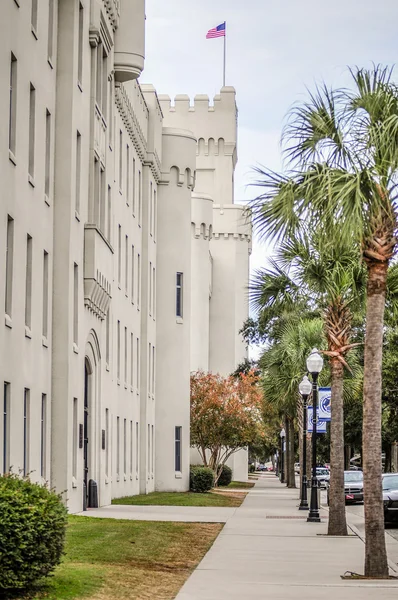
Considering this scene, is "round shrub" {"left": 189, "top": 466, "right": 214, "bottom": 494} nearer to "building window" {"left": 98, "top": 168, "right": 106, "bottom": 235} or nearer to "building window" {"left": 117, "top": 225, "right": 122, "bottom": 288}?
"building window" {"left": 117, "top": 225, "right": 122, "bottom": 288}

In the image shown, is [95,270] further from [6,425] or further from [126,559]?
[126,559]

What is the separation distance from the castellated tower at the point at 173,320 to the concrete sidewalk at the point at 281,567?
2499 cm

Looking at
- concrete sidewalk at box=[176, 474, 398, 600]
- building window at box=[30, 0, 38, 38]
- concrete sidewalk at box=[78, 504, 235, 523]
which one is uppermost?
building window at box=[30, 0, 38, 38]

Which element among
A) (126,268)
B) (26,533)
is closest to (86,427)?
(126,268)

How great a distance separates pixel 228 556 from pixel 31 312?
8409 mm

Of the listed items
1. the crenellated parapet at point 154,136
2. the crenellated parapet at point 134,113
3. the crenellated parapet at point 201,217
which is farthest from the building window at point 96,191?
the crenellated parapet at point 201,217

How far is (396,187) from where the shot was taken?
15617mm

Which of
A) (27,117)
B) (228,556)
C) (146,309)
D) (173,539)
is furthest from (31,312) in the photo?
(146,309)

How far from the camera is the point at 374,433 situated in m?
15.8

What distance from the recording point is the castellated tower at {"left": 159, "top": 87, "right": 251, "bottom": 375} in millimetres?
77062

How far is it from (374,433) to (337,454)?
24.8 feet

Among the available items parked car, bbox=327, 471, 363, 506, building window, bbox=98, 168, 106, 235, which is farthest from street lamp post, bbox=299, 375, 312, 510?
building window, bbox=98, 168, 106, 235

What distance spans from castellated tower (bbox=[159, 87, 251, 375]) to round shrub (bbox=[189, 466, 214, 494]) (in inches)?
850

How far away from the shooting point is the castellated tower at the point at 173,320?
52.7m
